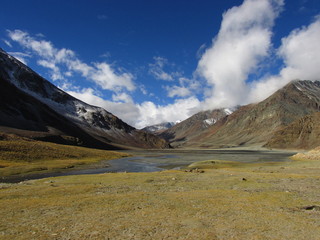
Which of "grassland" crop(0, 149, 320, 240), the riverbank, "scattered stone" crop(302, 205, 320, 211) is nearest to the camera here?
"grassland" crop(0, 149, 320, 240)

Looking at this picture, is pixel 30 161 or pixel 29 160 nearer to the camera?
pixel 30 161

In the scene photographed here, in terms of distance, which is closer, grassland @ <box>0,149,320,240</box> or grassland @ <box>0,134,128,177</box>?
grassland @ <box>0,149,320,240</box>

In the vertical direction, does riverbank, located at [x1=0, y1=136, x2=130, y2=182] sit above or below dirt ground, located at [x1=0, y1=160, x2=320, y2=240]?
above

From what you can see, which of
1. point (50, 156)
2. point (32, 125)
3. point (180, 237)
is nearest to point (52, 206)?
point (180, 237)

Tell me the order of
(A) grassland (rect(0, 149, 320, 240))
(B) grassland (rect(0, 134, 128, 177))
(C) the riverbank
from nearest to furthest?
1. (A) grassland (rect(0, 149, 320, 240))
2. (C) the riverbank
3. (B) grassland (rect(0, 134, 128, 177))

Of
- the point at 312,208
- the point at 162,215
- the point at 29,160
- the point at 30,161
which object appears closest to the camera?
the point at 162,215

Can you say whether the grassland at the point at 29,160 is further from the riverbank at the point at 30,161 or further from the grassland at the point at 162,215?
the grassland at the point at 162,215

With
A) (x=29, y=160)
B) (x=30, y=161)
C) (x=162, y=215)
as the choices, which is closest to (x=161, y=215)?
(x=162, y=215)

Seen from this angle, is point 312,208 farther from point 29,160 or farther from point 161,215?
point 29,160

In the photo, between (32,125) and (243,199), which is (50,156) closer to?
(243,199)

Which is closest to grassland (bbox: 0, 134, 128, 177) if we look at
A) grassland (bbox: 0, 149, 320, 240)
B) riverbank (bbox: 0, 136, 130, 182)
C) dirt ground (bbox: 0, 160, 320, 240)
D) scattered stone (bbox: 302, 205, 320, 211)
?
riverbank (bbox: 0, 136, 130, 182)

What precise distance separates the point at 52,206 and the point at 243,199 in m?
16.7

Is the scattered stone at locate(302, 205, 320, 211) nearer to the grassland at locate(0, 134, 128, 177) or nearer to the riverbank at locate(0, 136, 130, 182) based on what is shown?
the riverbank at locate(0, 136, 130, 182)

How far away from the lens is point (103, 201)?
2283cm
